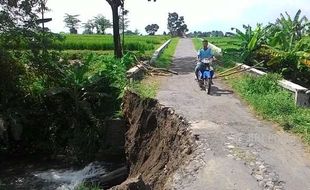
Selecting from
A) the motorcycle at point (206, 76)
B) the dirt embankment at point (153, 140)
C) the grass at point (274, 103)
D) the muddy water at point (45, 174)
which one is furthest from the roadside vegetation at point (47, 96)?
the grass at point (274, 103)

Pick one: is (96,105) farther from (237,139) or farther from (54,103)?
(237,139)

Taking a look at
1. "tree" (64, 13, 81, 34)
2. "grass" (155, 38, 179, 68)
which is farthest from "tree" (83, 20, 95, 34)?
"grass" (155, 38, 179, 68)

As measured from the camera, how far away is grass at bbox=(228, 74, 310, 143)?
9.05 m

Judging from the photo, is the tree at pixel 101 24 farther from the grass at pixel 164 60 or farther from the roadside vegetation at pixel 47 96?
the roadside vegetation at pixel 47 96

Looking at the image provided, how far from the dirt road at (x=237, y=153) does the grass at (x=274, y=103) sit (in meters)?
0.28

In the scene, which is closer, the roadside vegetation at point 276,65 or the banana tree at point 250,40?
the roadside vegetation at point 276,65

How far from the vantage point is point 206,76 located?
13.3m

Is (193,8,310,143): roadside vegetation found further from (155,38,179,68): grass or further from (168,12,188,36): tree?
(168,12,188,36): tree

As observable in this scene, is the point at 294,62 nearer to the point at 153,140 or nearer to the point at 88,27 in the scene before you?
the point at 153,140

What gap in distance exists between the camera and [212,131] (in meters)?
8.75

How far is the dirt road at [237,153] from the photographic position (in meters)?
6.37

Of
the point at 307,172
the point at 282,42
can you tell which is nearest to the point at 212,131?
the point at 307,172

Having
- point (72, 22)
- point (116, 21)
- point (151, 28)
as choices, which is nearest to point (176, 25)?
point (151, 28)

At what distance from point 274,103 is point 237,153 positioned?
10.7ft
